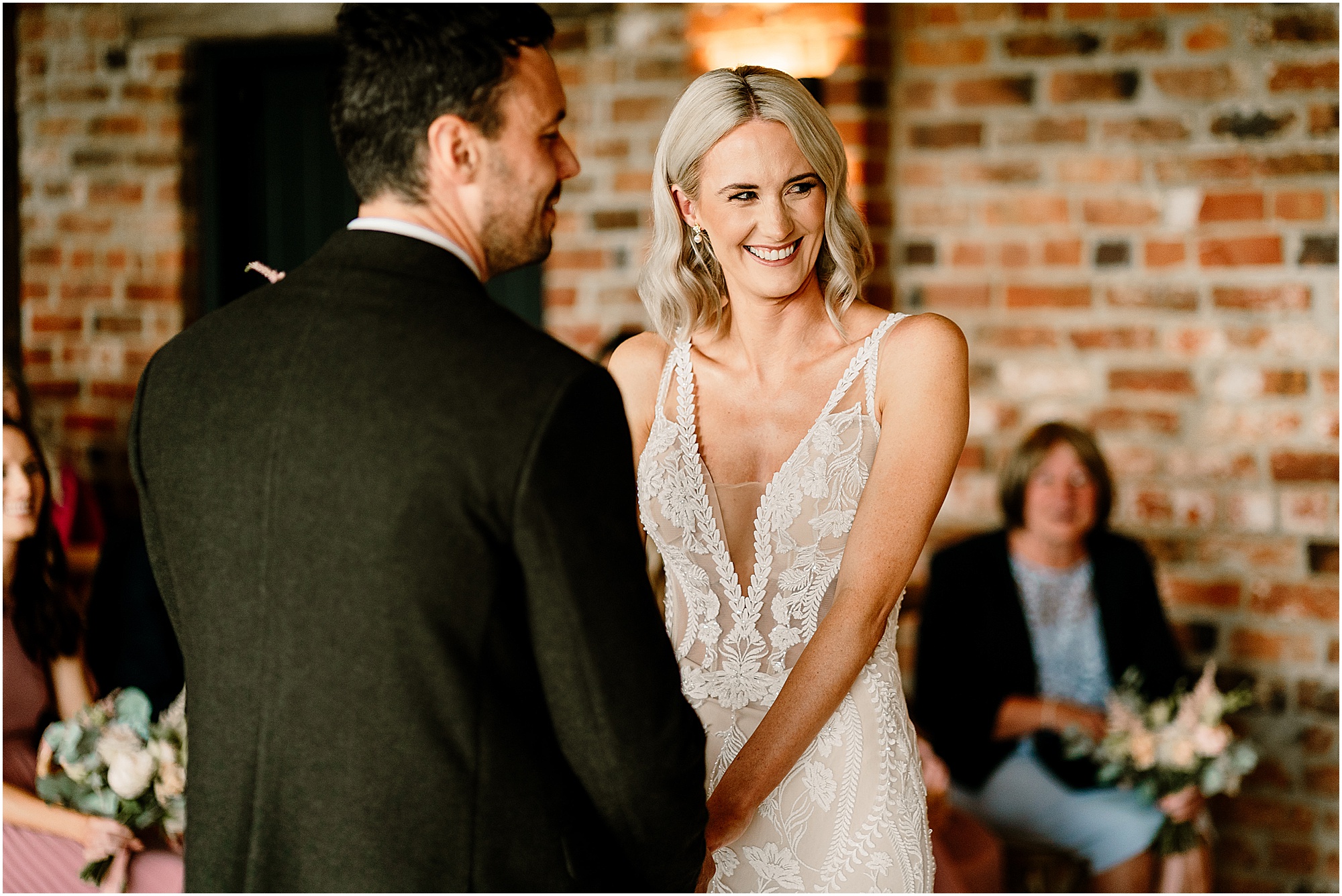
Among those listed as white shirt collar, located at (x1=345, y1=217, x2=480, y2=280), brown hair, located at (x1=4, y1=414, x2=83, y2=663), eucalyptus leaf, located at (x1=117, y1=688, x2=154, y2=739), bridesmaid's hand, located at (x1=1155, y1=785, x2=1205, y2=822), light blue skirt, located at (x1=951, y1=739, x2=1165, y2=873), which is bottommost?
light blue skirt, located at (x1=951, y1=739, x2=1165, y2=873)

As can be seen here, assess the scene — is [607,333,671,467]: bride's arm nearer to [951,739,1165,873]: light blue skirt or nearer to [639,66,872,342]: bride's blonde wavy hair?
[639,66,872,342]: bride's blonde wavy hair

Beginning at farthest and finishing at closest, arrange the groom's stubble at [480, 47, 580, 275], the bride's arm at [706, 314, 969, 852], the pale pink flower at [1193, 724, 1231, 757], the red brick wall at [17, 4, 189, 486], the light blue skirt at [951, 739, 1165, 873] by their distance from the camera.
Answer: the red brick wall at [17, 4, 189, 486] → the light blue skirt at [951, 739, 1165, 873] → the pale pink flower at [1193, 724, 1231, 757] → the bride's arm at [706, 314, 969, 852] → the groom's stubble at [480, 47, 580, 275]

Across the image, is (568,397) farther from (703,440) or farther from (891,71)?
(891,71)

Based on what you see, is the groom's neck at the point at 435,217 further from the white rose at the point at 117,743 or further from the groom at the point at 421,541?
the white rose at the point at 117,743

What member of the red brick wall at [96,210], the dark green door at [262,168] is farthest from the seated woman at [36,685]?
the dark green door at [262,168]

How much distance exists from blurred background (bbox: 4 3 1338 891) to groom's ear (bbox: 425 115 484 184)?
2.19 m

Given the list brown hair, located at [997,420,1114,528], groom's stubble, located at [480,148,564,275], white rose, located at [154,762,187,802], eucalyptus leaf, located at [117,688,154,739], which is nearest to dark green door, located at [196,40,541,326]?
brown hair, located at [997,420,1114,528]

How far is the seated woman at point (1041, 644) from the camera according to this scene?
2965 mm

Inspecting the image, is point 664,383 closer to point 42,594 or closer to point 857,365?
point 857,365

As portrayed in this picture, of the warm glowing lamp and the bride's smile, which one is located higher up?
the warm glowing lamp

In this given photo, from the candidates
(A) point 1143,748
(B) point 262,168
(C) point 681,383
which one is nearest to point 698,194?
(C) point 681,383

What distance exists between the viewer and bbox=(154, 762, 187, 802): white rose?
230 centimetres

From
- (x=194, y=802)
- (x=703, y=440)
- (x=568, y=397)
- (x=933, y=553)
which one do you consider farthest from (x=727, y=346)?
(x=933, y=553)

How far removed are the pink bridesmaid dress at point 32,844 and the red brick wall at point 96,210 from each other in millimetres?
1182
